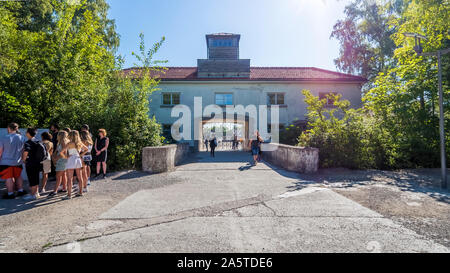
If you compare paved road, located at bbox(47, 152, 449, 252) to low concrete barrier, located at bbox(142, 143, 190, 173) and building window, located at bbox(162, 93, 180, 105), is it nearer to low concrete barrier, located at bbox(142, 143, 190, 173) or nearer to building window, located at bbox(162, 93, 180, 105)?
low concrete barrier, located at bbox(142, 143, 190, 173)

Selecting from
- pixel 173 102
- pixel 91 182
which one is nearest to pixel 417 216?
pixel 91 182

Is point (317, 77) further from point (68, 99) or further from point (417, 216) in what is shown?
point (68, 99)

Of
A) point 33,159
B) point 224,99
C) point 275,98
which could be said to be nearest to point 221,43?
point 224,99

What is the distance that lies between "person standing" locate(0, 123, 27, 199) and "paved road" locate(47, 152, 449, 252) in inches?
118

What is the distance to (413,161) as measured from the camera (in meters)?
9.26

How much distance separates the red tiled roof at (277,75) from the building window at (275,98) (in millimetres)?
1427

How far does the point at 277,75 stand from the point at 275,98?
8.26 feet

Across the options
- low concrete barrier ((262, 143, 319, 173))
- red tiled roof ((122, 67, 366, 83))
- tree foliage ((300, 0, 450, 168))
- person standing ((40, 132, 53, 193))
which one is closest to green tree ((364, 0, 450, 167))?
tree foliage ((300, 0, 450, 168))

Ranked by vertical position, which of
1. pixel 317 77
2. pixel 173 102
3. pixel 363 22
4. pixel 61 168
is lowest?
pixel 61 168

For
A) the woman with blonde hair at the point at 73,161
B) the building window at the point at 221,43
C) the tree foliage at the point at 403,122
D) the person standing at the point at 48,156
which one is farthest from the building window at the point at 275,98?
the person standing at the point at 48,156

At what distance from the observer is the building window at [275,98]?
18859mm

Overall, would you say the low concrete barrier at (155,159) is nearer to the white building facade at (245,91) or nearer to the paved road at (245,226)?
the paved road at (245,226)

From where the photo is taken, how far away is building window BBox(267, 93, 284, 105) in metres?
18.9

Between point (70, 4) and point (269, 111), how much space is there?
49.3 ft
